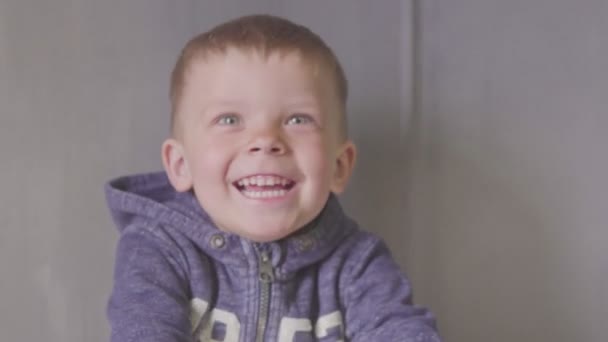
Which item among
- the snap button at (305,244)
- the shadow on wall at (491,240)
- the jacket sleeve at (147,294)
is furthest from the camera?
the shadow on wall at (491,240)

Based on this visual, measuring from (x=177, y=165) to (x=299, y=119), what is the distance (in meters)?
0.15

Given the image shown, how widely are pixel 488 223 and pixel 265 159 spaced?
402 mm

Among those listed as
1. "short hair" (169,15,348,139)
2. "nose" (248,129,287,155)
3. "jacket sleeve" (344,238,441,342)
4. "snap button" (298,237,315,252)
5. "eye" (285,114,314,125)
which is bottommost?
"jacket sleeve" (344,238,441,342)

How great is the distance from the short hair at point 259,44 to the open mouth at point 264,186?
0.35 ft

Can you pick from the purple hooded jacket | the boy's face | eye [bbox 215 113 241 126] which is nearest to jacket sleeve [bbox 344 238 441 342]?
the purple hooded jacket

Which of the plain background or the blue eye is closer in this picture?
the blue eye

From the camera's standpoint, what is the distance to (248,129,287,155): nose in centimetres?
93

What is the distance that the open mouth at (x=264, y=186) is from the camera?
95 centimetres

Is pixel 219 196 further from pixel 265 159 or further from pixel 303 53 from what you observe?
pixel 303 53

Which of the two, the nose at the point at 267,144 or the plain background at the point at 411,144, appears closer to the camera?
the nose at the point at 267,144

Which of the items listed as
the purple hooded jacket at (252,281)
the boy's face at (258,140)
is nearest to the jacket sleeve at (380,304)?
the purple hooded jacket at (252,281)

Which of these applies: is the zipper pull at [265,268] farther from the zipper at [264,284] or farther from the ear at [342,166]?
the ear at [342,166]

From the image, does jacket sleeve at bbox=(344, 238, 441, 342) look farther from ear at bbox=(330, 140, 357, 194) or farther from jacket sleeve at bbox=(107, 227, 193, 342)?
jacket sleeve at bbox=(107, 227, 193, 342)

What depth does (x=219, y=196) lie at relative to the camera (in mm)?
965
